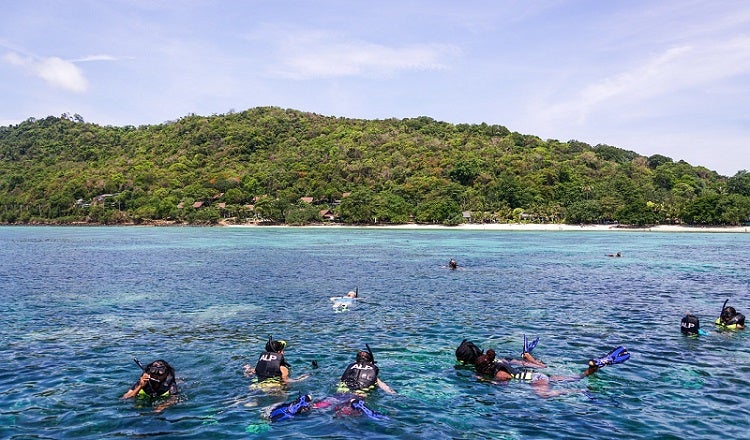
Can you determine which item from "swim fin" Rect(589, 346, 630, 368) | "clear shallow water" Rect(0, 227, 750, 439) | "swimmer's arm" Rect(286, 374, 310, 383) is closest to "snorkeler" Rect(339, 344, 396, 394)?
"clear shallow water" Rect(0, 227, 750, 439)

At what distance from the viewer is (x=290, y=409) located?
12.0m

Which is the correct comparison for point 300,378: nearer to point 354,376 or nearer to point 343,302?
point 354,376

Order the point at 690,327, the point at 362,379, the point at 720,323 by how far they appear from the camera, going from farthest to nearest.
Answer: the point at 720,323, the point at 690,327, the point at 362,379

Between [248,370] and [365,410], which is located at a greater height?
[365,410]

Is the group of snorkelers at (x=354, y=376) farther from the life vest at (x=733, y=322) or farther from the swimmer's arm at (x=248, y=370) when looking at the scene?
the life vest at (x=733, y=322)

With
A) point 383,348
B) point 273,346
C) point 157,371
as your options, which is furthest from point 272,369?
point 383,348

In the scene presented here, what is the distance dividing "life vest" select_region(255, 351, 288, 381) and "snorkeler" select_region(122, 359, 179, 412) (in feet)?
7.48

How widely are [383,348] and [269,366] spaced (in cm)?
527

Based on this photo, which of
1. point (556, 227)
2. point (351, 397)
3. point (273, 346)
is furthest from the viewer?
point (556, 227)

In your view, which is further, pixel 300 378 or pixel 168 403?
pixel 300 378

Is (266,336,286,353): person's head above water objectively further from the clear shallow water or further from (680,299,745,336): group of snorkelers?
(680,299,745,336): group of snorkelers

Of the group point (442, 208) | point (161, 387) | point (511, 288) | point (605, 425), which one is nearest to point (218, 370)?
point (161, 387)

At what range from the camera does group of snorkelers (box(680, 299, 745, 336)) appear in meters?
19.9

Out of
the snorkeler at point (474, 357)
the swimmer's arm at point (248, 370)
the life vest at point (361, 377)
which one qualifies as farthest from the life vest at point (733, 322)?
the swimmer's arm at point (248, 370)
